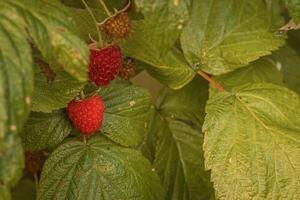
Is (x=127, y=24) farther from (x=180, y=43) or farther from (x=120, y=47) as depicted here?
(x=180, y=43)

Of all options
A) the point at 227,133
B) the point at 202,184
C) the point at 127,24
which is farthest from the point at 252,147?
the point at 127,24

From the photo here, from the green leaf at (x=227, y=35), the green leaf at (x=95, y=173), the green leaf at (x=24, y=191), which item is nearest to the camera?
the green leaf at (x=95, y=173)

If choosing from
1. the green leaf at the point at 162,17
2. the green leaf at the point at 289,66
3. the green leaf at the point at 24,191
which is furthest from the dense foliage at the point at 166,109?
the green leaf at the point at 24,191

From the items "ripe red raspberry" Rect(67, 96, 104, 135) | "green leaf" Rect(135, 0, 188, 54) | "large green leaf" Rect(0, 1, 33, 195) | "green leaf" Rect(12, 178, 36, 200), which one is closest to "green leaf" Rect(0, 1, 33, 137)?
"large green leaf" Rect(0, 1, 33, 195)

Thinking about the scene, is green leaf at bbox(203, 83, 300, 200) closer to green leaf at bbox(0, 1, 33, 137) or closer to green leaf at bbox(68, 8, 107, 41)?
green leaf at bbox(68, 8, 107, 41)

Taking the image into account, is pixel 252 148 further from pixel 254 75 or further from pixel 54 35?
pixel 54 35

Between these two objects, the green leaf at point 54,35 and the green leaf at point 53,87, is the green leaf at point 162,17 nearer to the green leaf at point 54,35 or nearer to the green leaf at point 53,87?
the green leaf at point 54,35
